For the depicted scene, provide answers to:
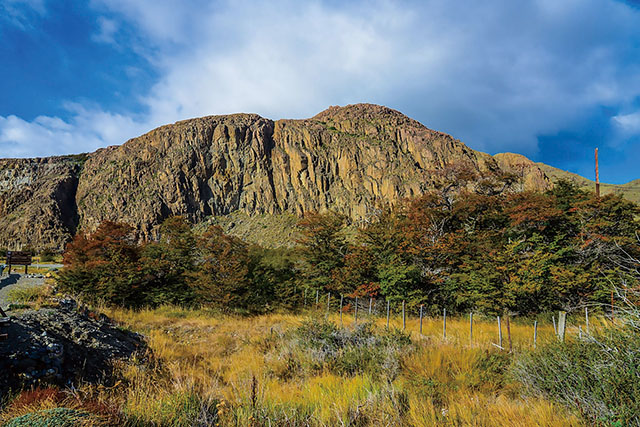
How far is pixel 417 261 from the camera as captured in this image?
Answer: 17.9 m

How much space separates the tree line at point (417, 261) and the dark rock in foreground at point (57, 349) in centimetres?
790

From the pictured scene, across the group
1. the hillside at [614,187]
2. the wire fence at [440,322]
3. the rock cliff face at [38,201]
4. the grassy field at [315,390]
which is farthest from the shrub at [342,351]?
the rock cliff face at [38,201]

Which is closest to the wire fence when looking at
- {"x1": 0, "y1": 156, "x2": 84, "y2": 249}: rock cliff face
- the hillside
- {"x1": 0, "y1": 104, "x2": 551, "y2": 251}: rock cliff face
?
the hillside

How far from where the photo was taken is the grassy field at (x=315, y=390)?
3.24 meters

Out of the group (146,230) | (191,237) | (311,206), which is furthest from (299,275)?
(146,230)

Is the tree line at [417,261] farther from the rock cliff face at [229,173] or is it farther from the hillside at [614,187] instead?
the rock cliff face at [229,173]

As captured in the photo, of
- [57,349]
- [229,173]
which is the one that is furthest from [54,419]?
[229,173]

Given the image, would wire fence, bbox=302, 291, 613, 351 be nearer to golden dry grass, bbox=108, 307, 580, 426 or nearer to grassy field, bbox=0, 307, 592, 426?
grassy field, bbox=0, 307, 592, 426

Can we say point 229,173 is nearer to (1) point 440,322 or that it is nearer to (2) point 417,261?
(2) point 417,261

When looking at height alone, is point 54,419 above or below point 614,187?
below

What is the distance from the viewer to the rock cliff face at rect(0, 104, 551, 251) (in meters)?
84.0

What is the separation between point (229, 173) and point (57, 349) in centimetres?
Result: 9024

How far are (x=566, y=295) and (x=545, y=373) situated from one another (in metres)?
13.9

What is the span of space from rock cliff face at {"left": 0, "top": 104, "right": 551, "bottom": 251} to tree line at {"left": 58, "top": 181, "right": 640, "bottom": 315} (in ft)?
202
